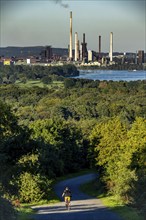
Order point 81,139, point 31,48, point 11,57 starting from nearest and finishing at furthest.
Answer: point 81,139, point 11,57, point 31,48

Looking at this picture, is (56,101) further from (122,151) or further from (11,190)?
(11,190)

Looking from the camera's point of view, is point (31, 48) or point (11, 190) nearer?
point (11, 190)

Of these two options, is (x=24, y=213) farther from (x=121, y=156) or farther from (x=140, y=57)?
(x=140, y=57)

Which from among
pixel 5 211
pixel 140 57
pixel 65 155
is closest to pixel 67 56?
pixel 140 57

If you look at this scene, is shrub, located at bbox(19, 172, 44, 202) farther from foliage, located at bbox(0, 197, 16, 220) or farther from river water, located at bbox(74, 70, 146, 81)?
river water, located at bbox(74, 70, 146, 81)

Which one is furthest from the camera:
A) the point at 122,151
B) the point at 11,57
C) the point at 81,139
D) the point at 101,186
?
the point at 11,57

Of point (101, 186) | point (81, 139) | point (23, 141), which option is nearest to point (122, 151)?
point (101, 186)
